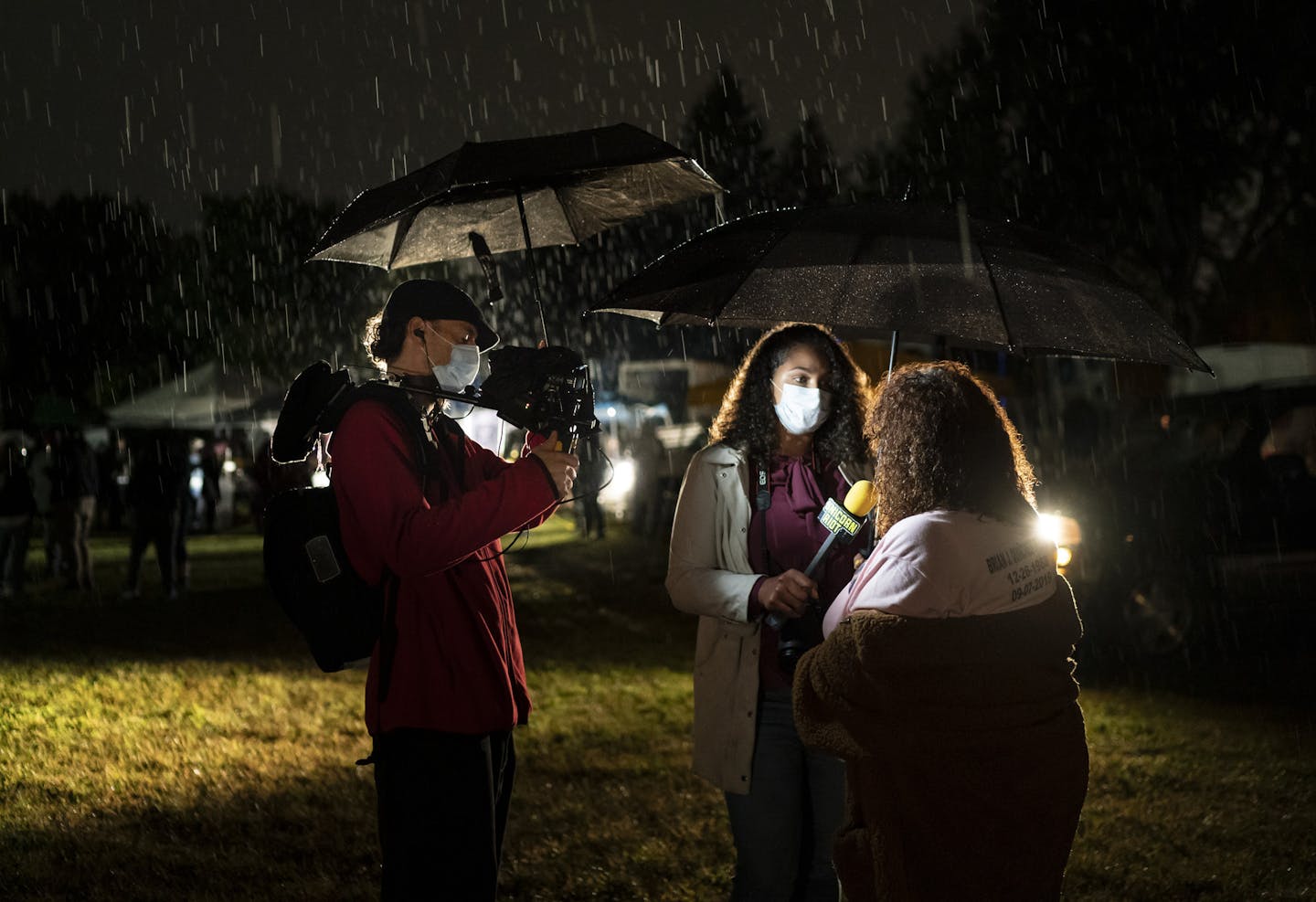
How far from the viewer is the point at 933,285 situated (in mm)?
3436

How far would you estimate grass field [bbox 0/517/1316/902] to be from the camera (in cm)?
532

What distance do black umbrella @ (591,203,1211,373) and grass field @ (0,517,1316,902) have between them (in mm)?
2777

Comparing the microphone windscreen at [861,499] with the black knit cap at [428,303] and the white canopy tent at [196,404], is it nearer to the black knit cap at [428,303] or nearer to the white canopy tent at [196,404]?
the black knit cap at [428,303]

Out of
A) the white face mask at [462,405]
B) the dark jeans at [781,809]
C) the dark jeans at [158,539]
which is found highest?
the white face mask at [462,405]

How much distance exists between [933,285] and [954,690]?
1286 mm

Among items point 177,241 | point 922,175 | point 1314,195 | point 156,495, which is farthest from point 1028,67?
point 177,241

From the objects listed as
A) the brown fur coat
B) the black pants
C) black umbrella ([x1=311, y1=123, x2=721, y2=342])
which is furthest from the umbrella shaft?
the brown fur coat

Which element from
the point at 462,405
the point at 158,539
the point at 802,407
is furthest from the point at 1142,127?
the point at 462,405

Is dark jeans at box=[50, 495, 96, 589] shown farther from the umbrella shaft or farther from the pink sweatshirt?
the pink sweatshirt

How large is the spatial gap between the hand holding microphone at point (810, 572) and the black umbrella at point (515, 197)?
1.01 meters

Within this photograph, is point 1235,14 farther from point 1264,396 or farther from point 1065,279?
point 1065,279

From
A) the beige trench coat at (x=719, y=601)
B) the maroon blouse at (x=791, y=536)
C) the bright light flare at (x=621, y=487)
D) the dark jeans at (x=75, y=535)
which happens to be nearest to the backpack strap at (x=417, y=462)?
the beige trench coat at (x=719, y=601)

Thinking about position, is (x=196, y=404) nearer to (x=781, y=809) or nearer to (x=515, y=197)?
(x=515, y=197)

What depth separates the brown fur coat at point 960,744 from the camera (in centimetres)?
261
